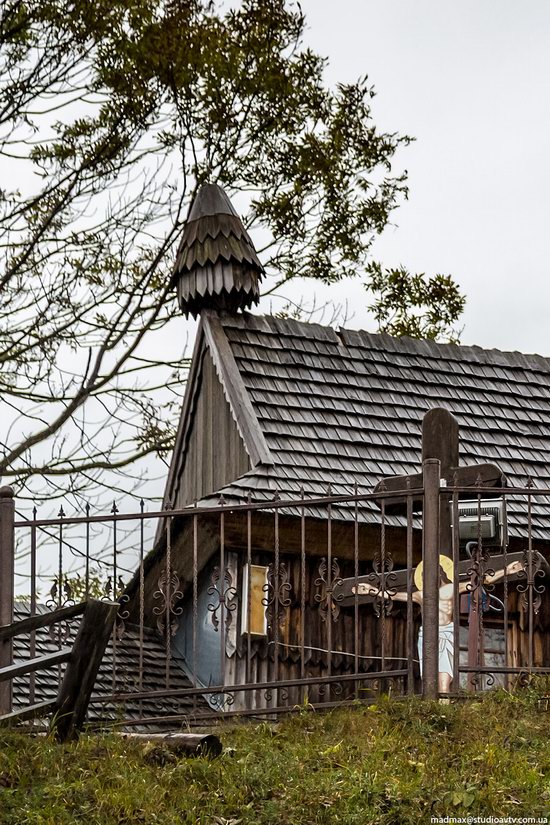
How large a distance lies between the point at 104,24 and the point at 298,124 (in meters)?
2.89

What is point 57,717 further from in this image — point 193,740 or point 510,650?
point 510,650

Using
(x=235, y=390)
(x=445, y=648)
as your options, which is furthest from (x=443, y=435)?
(x=235, y=390)

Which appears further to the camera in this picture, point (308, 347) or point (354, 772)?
point (308, 347)

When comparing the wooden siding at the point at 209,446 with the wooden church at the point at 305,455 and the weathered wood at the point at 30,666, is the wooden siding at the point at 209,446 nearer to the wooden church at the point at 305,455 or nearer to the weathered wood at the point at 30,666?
the wooden church at the point at 305,455

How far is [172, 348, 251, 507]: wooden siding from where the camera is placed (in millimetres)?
14055

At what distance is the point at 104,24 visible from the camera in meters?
17.9

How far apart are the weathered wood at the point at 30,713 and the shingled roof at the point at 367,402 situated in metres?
3.54

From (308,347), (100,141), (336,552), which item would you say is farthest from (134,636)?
(100,141)

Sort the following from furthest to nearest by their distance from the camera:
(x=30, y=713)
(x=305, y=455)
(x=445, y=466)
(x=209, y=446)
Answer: (x=209, y=446)
(x=305, y=455)
(x=445, y=466)
(x=30, y=713)

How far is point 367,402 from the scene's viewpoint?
14.5 metres

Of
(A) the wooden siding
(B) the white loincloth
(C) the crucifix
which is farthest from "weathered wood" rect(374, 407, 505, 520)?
(A) the wooden siding

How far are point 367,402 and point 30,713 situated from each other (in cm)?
605

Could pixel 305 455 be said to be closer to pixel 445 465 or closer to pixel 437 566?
pixel 445 465

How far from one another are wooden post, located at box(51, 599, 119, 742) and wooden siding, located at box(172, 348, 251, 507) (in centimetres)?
432
